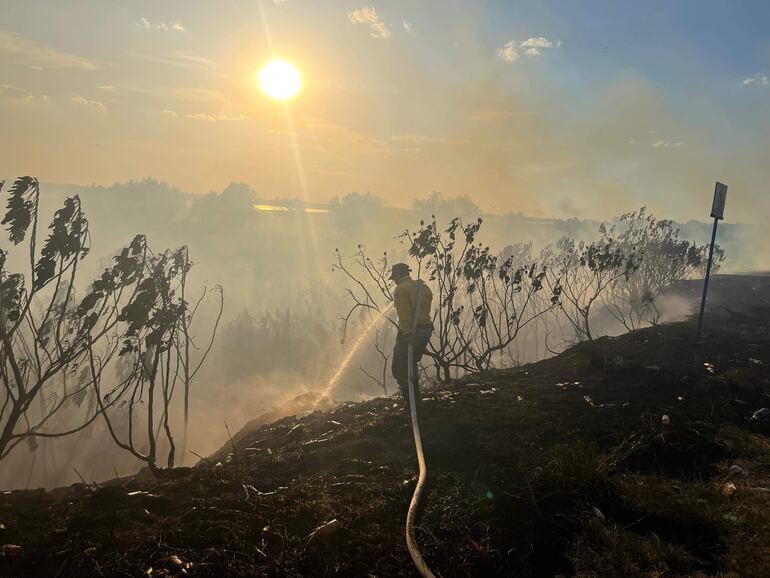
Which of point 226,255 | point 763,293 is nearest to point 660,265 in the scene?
point 763,293

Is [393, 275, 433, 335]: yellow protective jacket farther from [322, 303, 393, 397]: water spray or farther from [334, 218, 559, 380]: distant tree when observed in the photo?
[322, 303, 393, 397]: water spray

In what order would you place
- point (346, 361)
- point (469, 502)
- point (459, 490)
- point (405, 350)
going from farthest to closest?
point (346, 361), point (405, 350), point (459, 490), point (469, 502)

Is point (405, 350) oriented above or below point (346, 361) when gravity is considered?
above

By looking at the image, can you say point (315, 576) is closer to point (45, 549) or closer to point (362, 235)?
point (45, 549)

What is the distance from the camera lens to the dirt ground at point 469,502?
3.82m

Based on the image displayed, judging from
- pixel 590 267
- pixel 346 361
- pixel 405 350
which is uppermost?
pixel 590 267

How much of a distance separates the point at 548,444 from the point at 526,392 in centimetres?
302

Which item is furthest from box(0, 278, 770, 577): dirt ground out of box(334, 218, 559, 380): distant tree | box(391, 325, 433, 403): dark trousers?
box(334, 218, 559, 380): distant tree

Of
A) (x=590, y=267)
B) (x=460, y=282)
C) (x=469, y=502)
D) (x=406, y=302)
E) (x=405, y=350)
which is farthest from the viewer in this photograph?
(x=460, y=282)

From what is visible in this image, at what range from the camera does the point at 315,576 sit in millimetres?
3734

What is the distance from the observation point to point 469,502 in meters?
4.77

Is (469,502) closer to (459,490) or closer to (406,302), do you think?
(459,490)

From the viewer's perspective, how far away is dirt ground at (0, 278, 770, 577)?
3824 millimetres

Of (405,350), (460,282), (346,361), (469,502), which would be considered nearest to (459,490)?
(469,502)
